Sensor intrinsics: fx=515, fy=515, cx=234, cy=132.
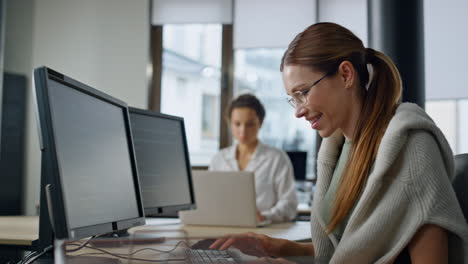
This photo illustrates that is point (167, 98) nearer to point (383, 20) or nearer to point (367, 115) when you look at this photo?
point (383, 20)

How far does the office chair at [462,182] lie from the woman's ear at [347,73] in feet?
1.11

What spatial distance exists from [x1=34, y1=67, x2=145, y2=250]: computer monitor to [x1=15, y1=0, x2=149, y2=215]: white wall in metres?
3.66

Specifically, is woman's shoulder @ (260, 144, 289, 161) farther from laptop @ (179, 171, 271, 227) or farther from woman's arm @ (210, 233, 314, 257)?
woman's arm @ (210, 233, 314, 257)

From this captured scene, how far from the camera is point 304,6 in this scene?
4.93 metres

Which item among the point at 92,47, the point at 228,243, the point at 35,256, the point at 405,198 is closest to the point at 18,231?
the point at 35,256

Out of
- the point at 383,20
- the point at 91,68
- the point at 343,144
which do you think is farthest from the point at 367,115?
the point at 91,68

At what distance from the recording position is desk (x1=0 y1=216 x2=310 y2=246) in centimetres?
174

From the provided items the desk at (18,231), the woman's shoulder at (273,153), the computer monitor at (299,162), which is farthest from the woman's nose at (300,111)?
the computer monitor at (299,162)

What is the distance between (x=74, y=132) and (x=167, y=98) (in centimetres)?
406

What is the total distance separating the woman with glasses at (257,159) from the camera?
Result: 3064 millimetres

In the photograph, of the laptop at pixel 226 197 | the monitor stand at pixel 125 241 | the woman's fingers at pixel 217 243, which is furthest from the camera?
the laptop at pixel 226 197

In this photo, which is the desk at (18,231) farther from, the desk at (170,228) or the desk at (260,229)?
the desk at (260,229)

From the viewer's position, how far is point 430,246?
1123 mm

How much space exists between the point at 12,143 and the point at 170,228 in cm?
346
